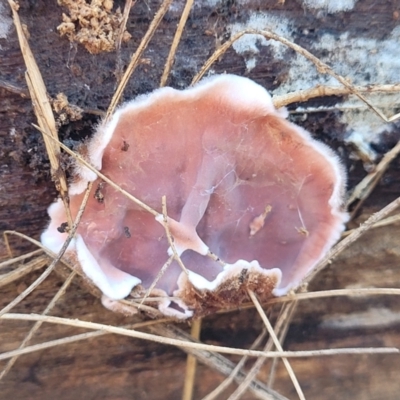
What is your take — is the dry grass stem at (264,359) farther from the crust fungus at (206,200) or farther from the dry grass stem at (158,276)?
the dry grass stem at (158,276)

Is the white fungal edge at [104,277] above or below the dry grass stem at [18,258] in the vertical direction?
above

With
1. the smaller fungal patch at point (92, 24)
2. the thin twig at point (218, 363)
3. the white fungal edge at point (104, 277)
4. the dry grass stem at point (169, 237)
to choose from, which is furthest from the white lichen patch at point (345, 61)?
the thin twig at point (218, 363)

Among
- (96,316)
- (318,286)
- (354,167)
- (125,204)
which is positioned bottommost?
(96,316)

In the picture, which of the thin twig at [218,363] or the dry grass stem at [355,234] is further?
the thin twig at [218,363]

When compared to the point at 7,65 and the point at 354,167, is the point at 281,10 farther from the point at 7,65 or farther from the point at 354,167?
the point at 7,65

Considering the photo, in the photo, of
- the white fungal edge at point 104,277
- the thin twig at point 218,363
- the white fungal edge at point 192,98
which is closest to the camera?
the white fungal edge at point 192,98

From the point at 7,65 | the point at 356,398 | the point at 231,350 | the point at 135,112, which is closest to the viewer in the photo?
the point at 135,112

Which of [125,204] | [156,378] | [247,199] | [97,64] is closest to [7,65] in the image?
[97,64]

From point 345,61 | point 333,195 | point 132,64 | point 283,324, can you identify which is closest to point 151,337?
point 283,324
